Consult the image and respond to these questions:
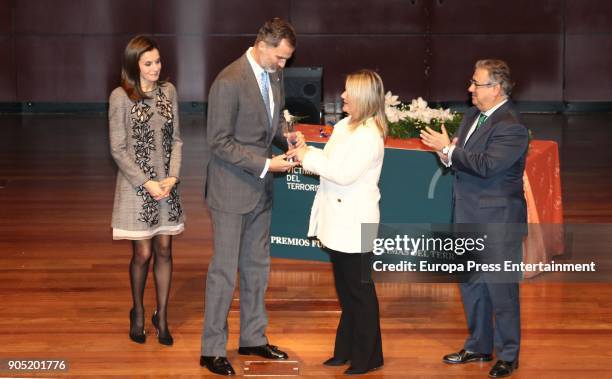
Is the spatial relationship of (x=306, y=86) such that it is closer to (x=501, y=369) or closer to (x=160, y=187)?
(x=160, y=187)

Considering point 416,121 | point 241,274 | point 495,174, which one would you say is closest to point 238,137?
point 241,274

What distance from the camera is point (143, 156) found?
4.84 meters

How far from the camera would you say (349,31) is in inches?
613

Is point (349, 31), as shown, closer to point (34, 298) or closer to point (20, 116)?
point (20, 116)

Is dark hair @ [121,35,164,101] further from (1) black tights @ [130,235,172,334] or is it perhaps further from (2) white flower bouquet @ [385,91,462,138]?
(2) white flower bouquet @ [385,91,462,138]

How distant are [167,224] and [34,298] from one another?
4.49 feet

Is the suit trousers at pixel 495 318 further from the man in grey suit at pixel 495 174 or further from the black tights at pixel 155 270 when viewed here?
the black tights at pixel 155 270

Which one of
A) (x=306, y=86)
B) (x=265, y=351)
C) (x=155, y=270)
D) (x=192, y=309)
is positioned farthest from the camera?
(x=306, y=86)

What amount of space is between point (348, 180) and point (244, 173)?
1.67ft

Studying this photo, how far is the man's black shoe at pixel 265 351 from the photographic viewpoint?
488 centimetres

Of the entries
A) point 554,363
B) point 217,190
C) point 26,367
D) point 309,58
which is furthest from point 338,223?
point 309,58

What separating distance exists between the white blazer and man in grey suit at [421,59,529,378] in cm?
35

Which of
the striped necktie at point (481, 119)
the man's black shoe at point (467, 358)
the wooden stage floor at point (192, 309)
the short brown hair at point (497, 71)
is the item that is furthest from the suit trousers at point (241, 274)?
the short brown hair at point (497, 71)

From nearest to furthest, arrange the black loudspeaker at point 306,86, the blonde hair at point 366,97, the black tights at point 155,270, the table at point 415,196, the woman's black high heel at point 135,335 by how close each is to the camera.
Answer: the blonde hair at point 366,97 < the black tights at point 155,270 < the woman's black high heel at point 135,335 < the table at point 415,196 < the black loudspeaker at point 306,86
